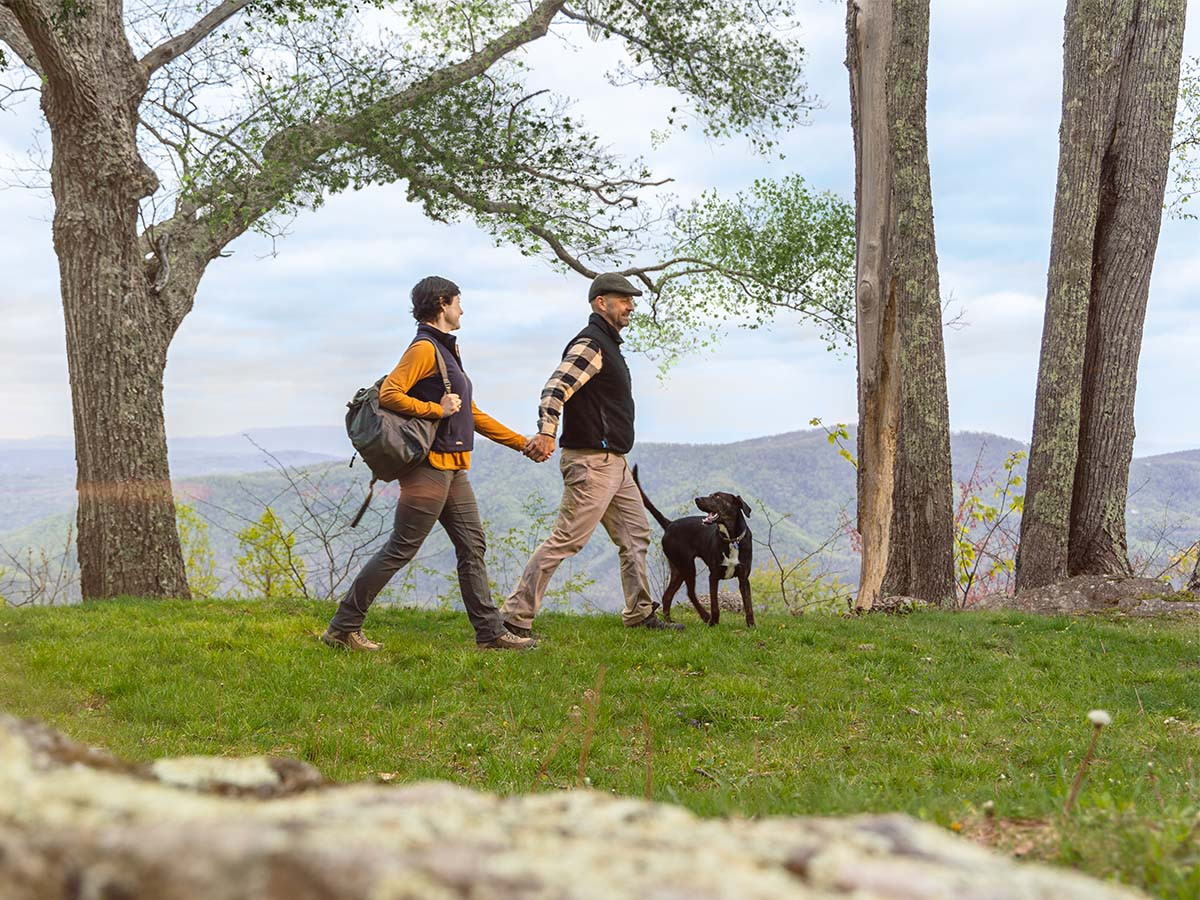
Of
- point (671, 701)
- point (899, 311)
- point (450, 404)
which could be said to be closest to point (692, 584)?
point (671, 701)

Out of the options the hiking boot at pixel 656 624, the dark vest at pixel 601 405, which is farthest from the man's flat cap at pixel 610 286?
the hiking boot at pixel 656 624

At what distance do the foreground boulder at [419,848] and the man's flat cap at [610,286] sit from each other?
7608mm

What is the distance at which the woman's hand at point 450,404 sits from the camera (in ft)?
25.6

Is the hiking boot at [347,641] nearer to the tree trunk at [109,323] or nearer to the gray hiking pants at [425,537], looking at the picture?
the gray hiking pants at [425,537]

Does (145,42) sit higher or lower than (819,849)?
higher

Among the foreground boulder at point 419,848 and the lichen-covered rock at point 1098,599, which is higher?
the foreground boulder at point 419,848

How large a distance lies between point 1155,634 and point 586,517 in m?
5.47

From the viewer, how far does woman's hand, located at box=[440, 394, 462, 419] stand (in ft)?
25.6

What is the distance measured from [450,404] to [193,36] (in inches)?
303

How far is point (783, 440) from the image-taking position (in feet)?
371

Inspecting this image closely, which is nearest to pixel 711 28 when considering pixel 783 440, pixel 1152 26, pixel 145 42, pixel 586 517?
pixel 1152 26

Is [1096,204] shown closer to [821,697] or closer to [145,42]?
[821,697]

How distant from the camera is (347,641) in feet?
27.4

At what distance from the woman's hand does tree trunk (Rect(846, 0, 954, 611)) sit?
5.26 metres
